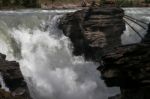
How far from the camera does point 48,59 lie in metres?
43.9

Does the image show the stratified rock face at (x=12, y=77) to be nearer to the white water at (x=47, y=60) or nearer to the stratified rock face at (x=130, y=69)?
the white water at (x=47, y=60)

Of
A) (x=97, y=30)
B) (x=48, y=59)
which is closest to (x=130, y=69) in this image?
(x=48, y=59)

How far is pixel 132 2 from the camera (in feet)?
247

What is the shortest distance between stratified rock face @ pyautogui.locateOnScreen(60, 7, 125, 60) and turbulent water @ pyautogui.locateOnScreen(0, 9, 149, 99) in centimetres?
111

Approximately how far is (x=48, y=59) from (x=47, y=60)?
300 millimetres

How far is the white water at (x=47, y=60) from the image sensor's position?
38.1 m

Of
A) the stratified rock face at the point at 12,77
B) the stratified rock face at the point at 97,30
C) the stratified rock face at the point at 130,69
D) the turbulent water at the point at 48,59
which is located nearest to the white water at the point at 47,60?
the turbulent water at the point at 48,59

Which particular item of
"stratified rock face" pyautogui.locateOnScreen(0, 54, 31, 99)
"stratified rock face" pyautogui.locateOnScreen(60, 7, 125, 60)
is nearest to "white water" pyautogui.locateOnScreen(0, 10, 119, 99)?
"stratified rock face" pyautogui.locateOnScreen(60, 7, 125, 60)

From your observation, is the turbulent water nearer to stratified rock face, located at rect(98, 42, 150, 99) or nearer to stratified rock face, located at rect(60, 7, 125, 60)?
stratified rock face, located at rect(60, 7, 125, 60)

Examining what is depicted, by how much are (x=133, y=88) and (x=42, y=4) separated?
168 ft

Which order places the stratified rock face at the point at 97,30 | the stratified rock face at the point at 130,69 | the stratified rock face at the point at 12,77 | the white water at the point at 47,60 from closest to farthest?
the stratified rock face at the point at 130,69, the stratified rock face at the point at 12,77, the white water at the point at 47,60, the stratified rock face at the point at 97,30

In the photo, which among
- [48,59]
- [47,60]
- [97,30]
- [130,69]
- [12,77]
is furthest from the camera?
[97,30]

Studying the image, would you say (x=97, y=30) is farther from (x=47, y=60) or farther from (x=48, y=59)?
(x=47, y=60)

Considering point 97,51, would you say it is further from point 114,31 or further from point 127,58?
point 127,58
